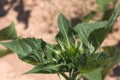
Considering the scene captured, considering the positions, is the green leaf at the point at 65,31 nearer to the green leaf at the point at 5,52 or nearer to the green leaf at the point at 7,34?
the green leaf at the point at 7,34

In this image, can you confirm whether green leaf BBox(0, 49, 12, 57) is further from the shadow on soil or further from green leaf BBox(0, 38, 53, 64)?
the shadow on soil

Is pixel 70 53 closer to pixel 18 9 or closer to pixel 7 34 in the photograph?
pixel 7 34

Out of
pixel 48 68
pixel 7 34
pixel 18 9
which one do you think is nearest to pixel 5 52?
pixel 7 34

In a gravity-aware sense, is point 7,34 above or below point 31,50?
above

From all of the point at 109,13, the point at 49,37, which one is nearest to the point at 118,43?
the point at 109,13

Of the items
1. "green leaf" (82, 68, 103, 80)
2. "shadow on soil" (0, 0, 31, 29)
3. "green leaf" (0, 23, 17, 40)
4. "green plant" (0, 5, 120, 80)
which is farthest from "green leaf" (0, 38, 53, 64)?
"shadow on soil" (0, 0, 31, 29)

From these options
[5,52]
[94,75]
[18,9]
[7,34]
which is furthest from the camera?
[18,9]
